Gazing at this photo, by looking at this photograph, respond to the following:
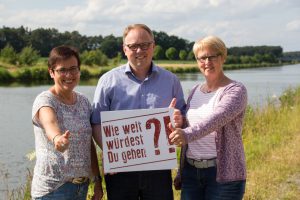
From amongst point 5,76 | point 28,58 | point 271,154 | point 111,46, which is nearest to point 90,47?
point 111,46

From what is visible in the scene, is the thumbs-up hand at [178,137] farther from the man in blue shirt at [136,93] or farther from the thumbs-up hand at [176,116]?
the man in blue shirt at [136,93]

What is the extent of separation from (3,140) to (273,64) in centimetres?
13921

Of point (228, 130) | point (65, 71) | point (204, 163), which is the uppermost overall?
point (65, 71)

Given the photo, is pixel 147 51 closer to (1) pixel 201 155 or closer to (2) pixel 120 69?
(2) pixel 120 69

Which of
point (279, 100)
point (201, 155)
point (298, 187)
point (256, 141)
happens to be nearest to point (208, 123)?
point (201, 155)

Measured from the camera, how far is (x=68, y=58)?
3.47 meters

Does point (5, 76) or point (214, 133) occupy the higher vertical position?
point (214, 133)

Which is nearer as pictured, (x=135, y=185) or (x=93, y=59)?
(x=135, y=185)

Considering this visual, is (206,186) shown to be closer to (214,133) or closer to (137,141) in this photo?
(214,133)

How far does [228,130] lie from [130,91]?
3.01 ft

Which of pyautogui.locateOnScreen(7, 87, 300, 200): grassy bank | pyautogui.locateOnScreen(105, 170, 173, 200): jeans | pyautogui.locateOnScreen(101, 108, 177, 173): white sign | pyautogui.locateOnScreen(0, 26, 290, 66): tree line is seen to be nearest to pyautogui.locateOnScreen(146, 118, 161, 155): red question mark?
pyautogui.locateOnScreen(101, 108, 177, 173): white sign

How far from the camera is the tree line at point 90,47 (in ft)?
224

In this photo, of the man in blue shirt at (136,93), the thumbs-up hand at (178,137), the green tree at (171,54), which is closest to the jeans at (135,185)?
the man in blue shirt at (136,93)

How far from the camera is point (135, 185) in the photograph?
3.89 m
